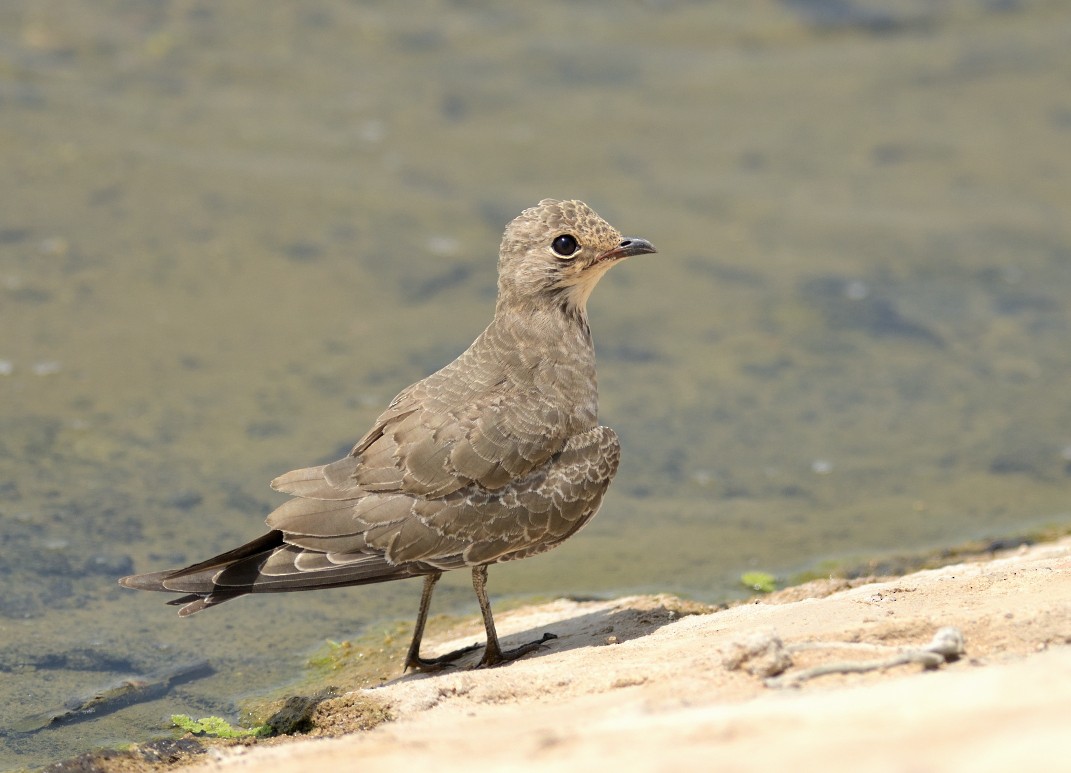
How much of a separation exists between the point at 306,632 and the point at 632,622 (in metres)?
2.19

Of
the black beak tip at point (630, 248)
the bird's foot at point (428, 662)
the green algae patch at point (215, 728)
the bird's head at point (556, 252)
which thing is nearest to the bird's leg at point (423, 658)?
the bird's foot at point (428, 662)

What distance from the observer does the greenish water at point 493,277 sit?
8.73 m

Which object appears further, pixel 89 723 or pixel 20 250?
pixel 20 250

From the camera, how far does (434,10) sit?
54.5 feet

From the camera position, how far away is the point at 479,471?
6.68 meters

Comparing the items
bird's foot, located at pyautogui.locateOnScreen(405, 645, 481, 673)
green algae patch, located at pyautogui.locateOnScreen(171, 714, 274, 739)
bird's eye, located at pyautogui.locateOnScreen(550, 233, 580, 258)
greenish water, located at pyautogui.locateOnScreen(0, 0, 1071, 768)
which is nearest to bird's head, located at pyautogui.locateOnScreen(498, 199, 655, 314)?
bird's eye, located at pyautogui.locateOnScreen(550, 233, 580, 258)

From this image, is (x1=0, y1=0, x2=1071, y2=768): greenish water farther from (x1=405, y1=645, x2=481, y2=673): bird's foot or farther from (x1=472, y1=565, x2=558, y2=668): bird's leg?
(x1=472, y1=565, x2=558, y2=668): bird's leg

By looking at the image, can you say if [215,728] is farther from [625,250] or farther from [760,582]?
[760,582]

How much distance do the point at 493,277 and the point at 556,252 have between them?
16.8 ft

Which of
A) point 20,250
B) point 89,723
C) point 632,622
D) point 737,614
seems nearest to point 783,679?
point 737,614

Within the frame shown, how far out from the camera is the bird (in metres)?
6.40

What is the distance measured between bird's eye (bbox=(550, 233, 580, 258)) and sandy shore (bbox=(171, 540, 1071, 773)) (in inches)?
77.3

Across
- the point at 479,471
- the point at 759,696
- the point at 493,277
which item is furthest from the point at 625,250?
the point at 493,277

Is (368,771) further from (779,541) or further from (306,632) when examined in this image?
(779,541)
